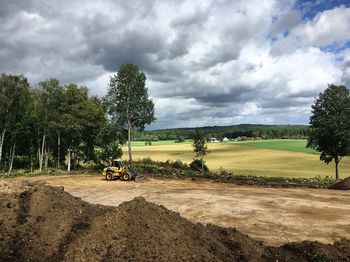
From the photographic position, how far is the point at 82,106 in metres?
46.4

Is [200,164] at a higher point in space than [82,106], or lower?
lower

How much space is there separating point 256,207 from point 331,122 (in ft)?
70.3

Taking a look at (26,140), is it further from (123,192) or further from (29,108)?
(123,192)

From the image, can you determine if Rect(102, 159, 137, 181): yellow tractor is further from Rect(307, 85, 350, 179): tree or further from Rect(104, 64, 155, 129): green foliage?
Rect(307, 85, 350, 179): tree

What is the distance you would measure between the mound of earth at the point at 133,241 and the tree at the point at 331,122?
27858 millimetres

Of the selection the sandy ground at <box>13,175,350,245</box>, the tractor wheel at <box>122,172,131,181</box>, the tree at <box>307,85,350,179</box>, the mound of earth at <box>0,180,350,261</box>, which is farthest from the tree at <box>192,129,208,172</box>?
the mound of earth at <box>0,180,350,261</box>

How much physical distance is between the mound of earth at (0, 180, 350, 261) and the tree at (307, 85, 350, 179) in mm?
27858

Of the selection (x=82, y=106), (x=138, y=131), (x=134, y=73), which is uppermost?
(x=134, y=73)

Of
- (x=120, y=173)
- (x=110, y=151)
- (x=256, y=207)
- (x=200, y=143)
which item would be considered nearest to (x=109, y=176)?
(x=120, y=173)

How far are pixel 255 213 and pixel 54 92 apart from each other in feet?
117

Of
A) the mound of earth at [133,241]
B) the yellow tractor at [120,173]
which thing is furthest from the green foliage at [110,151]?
the mound of earth at [133,241]

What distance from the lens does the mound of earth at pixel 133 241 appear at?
35.1 ft

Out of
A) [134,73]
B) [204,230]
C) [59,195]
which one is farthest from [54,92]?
[204,230]

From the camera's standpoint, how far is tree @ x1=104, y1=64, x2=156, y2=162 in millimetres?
46719
